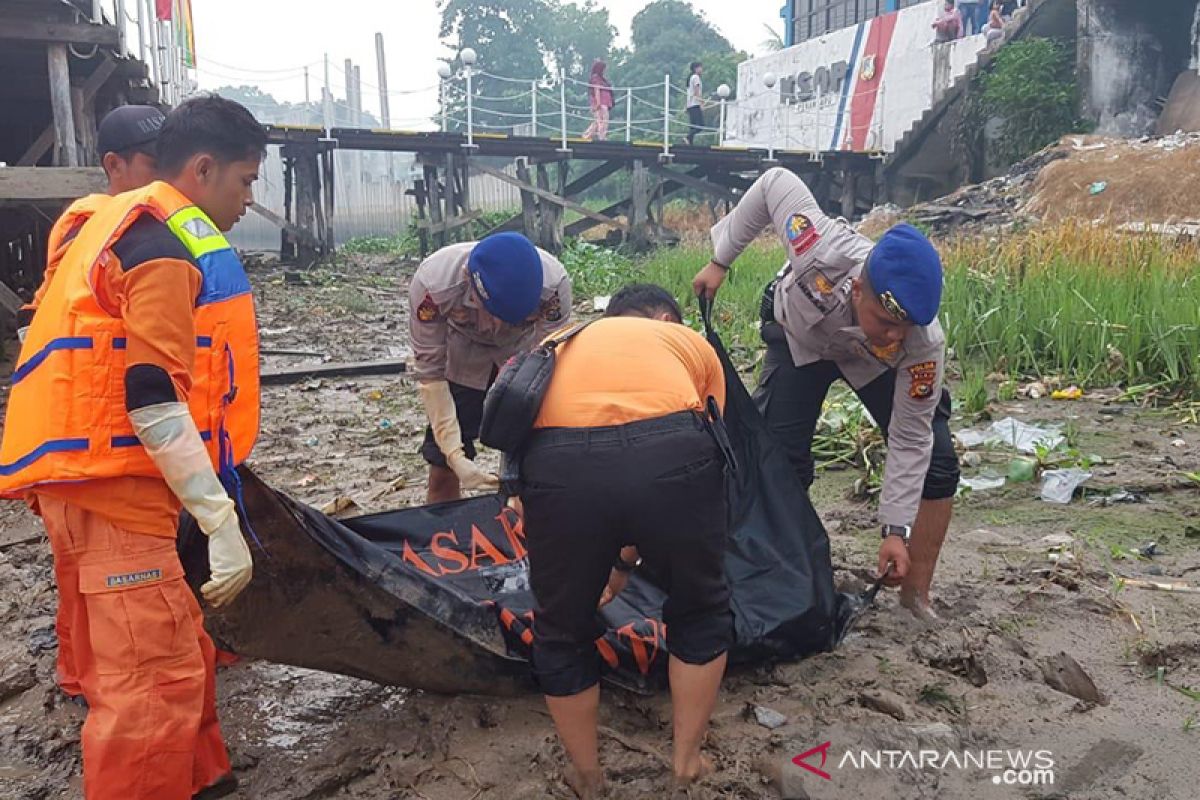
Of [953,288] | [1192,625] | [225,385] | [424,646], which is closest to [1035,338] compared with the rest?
[953,288]

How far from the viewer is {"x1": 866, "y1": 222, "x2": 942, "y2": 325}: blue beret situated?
7.65ft

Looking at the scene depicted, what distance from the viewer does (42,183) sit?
5781mm

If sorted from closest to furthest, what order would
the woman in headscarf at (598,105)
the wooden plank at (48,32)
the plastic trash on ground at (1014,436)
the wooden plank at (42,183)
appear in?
the plastic trash on ground at (1014,436)
the wooden plank at (42,183)
the wooden plank at (48,32)
the woman in headscarf at (598,105)

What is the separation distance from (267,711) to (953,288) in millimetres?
5178

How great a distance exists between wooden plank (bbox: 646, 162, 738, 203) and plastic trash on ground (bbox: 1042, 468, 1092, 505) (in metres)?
13.8

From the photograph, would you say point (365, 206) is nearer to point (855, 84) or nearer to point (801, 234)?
point (855, 84)

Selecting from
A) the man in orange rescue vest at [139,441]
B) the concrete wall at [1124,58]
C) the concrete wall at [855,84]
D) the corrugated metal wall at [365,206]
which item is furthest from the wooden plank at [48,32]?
the corrugated metal wall at [365,206]

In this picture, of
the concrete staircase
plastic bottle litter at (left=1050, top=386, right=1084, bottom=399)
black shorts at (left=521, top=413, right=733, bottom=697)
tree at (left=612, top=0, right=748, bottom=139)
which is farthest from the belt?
tree at (left=612, top=0, right=748, bottom=139)

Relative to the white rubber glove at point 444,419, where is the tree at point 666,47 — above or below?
above

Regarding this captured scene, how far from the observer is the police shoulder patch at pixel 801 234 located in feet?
9.41

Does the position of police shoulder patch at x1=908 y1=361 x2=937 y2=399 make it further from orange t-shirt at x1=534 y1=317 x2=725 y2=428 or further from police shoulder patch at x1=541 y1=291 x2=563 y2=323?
police shoulder patch at x1=541 y1=291 x2=563 y2=323

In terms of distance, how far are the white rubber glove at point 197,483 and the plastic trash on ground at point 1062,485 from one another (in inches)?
129

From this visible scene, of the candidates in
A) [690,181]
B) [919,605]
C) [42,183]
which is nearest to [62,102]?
[42,183]

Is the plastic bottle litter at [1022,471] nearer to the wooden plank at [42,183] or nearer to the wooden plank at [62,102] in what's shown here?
the wooden plank at [42,183]
